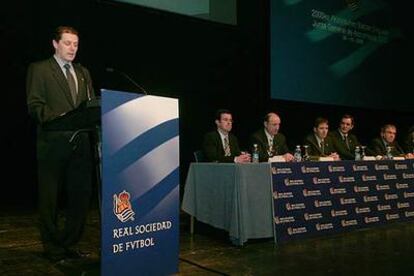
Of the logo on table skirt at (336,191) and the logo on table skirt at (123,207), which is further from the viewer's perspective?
the logo on table skirt at (336,191)

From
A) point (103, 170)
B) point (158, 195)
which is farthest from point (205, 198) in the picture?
point (103, 170)

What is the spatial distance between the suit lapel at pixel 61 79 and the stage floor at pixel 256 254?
3.28 feet

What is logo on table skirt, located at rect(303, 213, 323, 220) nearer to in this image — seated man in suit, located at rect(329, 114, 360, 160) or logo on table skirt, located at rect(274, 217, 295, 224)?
logo on table skirt, located at rect(274, 217, 295, 224)

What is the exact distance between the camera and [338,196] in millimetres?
3980

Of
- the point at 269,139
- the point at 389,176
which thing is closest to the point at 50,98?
the point at 269,139

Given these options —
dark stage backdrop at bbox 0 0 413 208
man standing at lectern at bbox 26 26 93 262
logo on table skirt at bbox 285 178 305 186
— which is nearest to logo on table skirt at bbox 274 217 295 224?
logo on table skirt at bbox 285 178 305 186

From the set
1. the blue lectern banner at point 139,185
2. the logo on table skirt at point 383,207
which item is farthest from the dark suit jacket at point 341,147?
the blue lectern banner at point 139,185

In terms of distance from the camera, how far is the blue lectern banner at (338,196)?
3.60 meters

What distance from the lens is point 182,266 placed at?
9.19 ft

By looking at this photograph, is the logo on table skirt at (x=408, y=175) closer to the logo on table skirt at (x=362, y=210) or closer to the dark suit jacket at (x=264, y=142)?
the logo on table skirt at (x=362, y=210)

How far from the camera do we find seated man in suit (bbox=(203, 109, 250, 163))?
4.16 metres

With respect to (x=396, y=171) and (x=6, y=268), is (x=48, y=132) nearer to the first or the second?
(x=6, y=268)

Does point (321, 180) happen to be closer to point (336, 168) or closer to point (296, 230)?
point (336, 168)

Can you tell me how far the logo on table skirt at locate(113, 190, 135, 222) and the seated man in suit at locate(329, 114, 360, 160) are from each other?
3.44 metres
